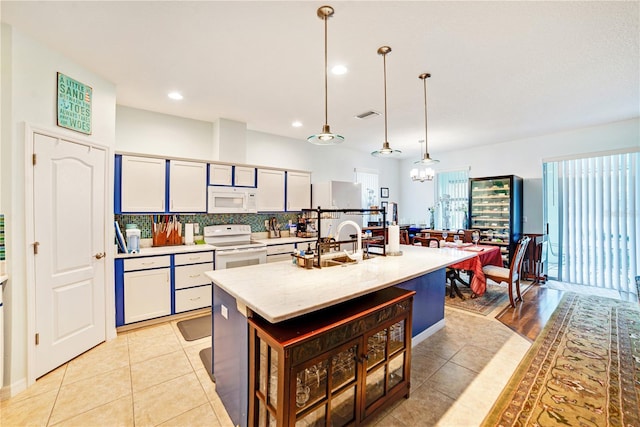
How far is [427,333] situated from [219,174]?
3537 mm

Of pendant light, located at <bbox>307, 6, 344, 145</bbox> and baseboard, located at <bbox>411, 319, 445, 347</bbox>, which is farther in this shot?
baseboard, located at <bbox>411, 319, 445, 347</bbox>

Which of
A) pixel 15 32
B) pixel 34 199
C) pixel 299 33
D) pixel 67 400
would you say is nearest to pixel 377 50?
pixel 299 33

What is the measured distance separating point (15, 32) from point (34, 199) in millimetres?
1341

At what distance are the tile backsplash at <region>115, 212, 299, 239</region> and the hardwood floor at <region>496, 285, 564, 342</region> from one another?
3671mm

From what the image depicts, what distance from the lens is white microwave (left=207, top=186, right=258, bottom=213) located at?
407 cm

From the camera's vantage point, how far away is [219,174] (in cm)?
415

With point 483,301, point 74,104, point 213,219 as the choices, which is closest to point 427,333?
point 483,301

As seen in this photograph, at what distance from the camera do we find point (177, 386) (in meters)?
2.21

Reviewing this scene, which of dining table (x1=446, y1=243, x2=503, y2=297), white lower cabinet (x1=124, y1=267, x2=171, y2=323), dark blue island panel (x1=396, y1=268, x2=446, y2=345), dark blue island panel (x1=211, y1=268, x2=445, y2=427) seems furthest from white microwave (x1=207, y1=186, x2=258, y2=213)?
dining table (x1=446, y1=243, x2=503, y2=297)

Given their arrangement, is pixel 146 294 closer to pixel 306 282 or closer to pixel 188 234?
pixel 188 234

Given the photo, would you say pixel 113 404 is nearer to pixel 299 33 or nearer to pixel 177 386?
pixel 177 386

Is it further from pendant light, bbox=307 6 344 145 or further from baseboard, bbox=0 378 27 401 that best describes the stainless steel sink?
baseboard, bbox=0 378 27 401

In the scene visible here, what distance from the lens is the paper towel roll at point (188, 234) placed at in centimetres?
398

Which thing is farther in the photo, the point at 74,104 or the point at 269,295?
the point at 74,104
